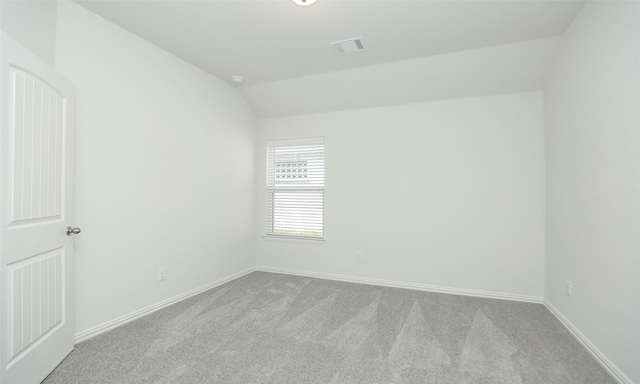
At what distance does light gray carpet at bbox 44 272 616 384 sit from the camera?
179 centimetres

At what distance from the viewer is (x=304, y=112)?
13.2ft

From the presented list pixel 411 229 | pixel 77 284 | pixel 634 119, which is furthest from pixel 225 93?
pixel 634 119

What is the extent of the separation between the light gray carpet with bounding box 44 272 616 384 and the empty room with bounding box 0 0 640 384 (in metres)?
0.02

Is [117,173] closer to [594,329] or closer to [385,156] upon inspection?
[385,156]

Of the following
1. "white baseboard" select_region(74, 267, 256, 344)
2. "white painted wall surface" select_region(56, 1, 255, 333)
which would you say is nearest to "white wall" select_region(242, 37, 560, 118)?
"white painted wall surface" select_region(56, 1, 255, 333)

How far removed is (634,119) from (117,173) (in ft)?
12.4

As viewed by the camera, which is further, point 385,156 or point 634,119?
point 385,156

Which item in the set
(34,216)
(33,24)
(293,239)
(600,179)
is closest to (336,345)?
(293,239)

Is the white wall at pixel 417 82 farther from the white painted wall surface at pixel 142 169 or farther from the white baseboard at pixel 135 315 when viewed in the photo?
the white baseboard at pixel 135 315

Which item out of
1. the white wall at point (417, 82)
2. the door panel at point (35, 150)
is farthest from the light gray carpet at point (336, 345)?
the white wall at point (417, 82)

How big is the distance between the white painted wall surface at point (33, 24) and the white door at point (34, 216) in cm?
22

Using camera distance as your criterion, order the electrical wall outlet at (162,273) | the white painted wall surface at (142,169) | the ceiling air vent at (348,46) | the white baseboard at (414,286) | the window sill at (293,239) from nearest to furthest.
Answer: the white painted wall surface at (142,169), the ceiling air vent at (348,46), the electrical wall outlet at (162,273), the white baseboard at (414,286), the window sill at (293,239)

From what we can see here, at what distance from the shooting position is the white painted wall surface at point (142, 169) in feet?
7.21

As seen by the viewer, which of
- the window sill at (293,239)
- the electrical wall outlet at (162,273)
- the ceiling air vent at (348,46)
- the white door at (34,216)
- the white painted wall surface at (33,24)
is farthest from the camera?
the window sill at (293,239)
